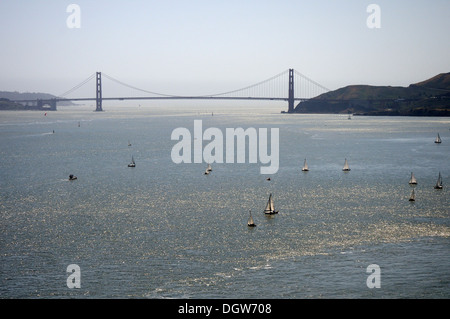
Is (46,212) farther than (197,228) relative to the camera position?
Yes

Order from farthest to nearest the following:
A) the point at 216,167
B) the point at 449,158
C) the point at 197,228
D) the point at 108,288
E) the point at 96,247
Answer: the point at 449,158 < the point at 216,167 < the point at 197,228 < the point at 96,247 < the point at 108,288

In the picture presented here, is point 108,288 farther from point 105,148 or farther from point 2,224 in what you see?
point 105,148

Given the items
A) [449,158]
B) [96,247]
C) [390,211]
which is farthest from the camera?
[449,158]
